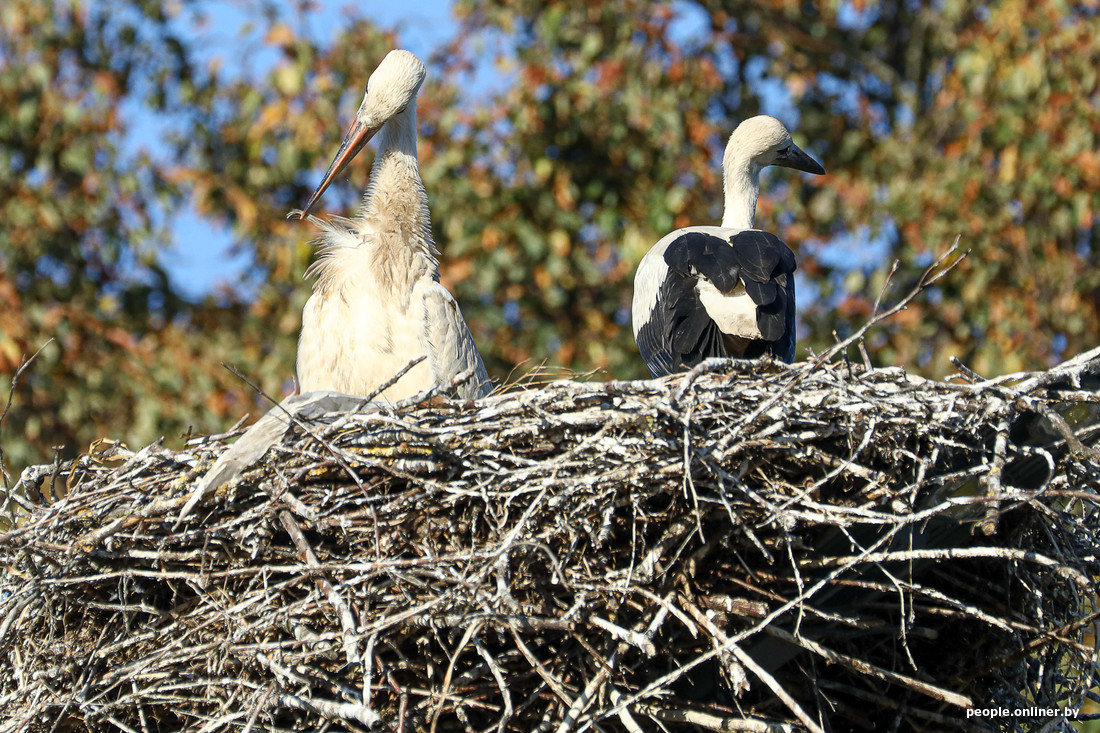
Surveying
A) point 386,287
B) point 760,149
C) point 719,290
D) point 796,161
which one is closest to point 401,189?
point 386,287

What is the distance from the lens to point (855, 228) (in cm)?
873

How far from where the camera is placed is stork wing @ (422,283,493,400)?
4480 mm

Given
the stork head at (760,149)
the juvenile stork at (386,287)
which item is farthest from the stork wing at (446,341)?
the stork head at (760,149)

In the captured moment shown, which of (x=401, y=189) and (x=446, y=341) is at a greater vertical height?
(x=401, y=189)

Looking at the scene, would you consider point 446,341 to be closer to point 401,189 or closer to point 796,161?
point 401,189

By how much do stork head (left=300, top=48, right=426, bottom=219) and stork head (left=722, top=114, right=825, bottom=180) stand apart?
145cm

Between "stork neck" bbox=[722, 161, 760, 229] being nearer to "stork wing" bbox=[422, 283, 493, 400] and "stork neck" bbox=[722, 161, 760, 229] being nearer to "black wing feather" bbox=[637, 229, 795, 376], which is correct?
"black wing feather" bbox=[637, 229, 795, 376]

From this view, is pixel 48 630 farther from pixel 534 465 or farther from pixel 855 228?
pixel 855 228

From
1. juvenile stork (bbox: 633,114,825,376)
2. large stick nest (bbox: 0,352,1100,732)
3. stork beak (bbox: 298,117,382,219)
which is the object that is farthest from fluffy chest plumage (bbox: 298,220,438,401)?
large stick nest (bbox: 0,352,1100,732)

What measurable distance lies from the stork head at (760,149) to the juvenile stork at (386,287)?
4.65ft

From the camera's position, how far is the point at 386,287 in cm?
454

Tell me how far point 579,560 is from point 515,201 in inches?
199

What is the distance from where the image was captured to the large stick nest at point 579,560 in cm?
306

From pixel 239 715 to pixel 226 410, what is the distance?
16.7 ft
